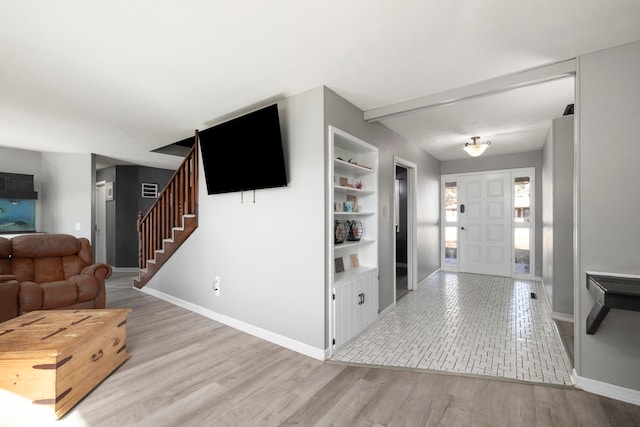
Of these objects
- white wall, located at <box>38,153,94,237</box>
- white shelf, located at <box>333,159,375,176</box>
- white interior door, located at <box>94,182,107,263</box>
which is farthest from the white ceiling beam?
white interior door, located at <box>94,182,107,263</box>

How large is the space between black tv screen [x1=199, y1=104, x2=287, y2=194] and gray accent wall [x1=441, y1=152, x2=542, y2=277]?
15.2ft

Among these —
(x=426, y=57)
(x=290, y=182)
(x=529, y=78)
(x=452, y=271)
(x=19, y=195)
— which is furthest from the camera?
(x=452, y=271)

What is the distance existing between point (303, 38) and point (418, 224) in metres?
3.64

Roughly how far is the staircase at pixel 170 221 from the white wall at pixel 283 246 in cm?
50

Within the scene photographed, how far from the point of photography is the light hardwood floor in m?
1.72

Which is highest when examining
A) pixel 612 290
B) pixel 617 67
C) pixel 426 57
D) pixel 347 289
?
pixel 426 57

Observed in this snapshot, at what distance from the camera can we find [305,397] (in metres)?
1.95

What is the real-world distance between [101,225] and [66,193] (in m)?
1.79

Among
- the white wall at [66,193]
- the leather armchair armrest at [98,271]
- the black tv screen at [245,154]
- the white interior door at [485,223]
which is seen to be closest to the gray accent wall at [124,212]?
the white wall at [66,193]

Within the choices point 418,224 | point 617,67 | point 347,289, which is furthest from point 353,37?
point 418,224

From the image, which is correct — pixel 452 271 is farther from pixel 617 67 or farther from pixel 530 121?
pixel 617 67

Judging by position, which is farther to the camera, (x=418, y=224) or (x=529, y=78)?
(x=418, y=224)

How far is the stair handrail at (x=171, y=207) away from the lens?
12.6ft

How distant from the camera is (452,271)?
6008 millimetres
